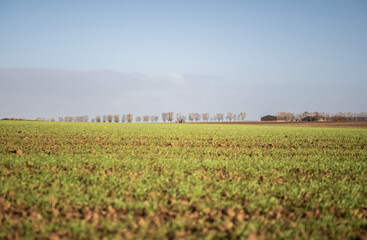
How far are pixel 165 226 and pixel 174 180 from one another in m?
3.07

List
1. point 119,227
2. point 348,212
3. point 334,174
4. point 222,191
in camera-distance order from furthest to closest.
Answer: point 334,174 < point 222,191 < point 348,212 < point 119,227

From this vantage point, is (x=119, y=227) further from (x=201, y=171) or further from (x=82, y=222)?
(x=201, y=171)

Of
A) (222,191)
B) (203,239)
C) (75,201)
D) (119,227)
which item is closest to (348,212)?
(222,191)

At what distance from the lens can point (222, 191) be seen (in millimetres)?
7445

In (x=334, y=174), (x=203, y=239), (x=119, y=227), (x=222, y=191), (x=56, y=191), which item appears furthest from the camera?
(x=334, y=174)

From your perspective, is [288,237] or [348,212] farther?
[348,212]

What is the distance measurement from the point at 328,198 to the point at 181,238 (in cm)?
462

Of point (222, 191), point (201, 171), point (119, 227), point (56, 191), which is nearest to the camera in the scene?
point (119, 227)

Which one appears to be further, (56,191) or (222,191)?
(222,191)

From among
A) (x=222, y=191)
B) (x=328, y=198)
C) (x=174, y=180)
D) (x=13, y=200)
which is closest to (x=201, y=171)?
(x=174, y=180)

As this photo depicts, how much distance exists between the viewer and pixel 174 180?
325 inches

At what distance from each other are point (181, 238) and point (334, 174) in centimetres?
803

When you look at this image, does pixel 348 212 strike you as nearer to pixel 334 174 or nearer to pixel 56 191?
pixel 334 174

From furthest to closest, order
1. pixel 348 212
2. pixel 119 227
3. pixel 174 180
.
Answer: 1. pixel 174 180
2. pixel 348 212
3. pixel 119 227
